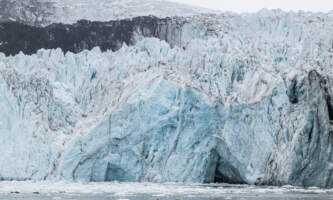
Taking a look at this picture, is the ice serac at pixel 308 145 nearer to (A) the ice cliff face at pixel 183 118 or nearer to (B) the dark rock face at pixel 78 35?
(A) the ice cliff face at pixel 183 118

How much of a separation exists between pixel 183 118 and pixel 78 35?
1518 centimetres

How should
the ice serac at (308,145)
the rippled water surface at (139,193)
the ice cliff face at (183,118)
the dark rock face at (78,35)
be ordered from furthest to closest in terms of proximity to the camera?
1. the dark rock face at (78,35)
2. the ice cliff face at (183,118)
3. the ice serac at (308,145)
4. the rippled water surface at (139,193)

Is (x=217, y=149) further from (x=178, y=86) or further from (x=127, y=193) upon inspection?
(x=127, y=193)

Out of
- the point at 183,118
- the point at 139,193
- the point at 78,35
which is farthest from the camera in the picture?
the point at 78,35

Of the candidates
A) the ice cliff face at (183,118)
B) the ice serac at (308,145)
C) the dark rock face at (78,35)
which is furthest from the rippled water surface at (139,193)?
the dark rock face at (78,35)

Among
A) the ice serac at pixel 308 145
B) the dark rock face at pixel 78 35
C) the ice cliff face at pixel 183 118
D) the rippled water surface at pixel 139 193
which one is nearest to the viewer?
the rippled water surface at pixel 139 193

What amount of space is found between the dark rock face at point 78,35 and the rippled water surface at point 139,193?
50.8 feet

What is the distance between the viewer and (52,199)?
17.6 m

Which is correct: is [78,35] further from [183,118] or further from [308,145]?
[308,145]

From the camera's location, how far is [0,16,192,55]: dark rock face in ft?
120

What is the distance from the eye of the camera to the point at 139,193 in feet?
64.9

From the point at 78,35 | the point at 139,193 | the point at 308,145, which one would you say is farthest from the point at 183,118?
the point at 78,35

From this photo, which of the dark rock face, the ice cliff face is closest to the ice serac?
the ice cliff face

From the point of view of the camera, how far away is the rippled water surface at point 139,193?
59.4ft
